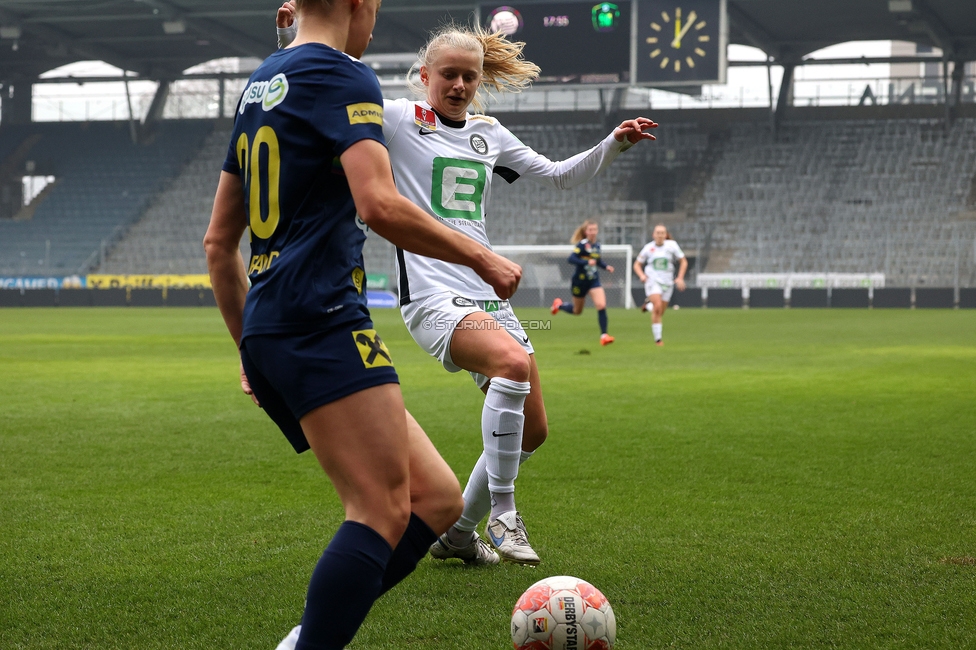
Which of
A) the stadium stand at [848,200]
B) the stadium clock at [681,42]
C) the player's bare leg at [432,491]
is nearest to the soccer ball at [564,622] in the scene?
the player's bare leg at [432,491]

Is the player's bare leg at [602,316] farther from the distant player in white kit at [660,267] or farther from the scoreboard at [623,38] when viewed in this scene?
the scoreboard at [623,38]

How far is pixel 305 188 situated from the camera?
2297 millimetres

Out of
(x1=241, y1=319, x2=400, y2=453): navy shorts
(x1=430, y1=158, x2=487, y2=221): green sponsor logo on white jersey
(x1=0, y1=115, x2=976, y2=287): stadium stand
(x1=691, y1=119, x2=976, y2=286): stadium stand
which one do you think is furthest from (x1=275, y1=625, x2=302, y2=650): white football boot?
(x1=691, y1=119, x2=976, y2=286): stadium stand

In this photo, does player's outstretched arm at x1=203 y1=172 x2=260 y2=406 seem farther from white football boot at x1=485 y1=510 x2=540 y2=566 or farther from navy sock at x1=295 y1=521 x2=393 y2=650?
white football boot at x1=485 y1=510 x2=540 y2=566

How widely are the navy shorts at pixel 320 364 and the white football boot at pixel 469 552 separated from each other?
1719 mm

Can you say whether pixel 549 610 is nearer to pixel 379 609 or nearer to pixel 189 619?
pixel 379 609

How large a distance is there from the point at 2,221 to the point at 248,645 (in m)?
45.7

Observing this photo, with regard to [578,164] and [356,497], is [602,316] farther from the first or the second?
[356,497]

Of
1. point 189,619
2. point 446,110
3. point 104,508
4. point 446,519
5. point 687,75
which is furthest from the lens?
point 687,75

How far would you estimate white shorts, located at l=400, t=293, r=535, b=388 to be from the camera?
156 inches

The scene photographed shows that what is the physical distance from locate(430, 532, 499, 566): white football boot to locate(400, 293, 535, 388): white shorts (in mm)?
661

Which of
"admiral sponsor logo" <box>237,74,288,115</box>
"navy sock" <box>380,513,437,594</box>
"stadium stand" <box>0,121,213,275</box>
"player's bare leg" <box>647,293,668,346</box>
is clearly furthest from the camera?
"stadium stand" <box>0,121,213,275</box>

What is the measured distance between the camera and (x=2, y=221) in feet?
143

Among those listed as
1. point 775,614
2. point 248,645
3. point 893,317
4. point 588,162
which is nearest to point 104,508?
point 248,645
